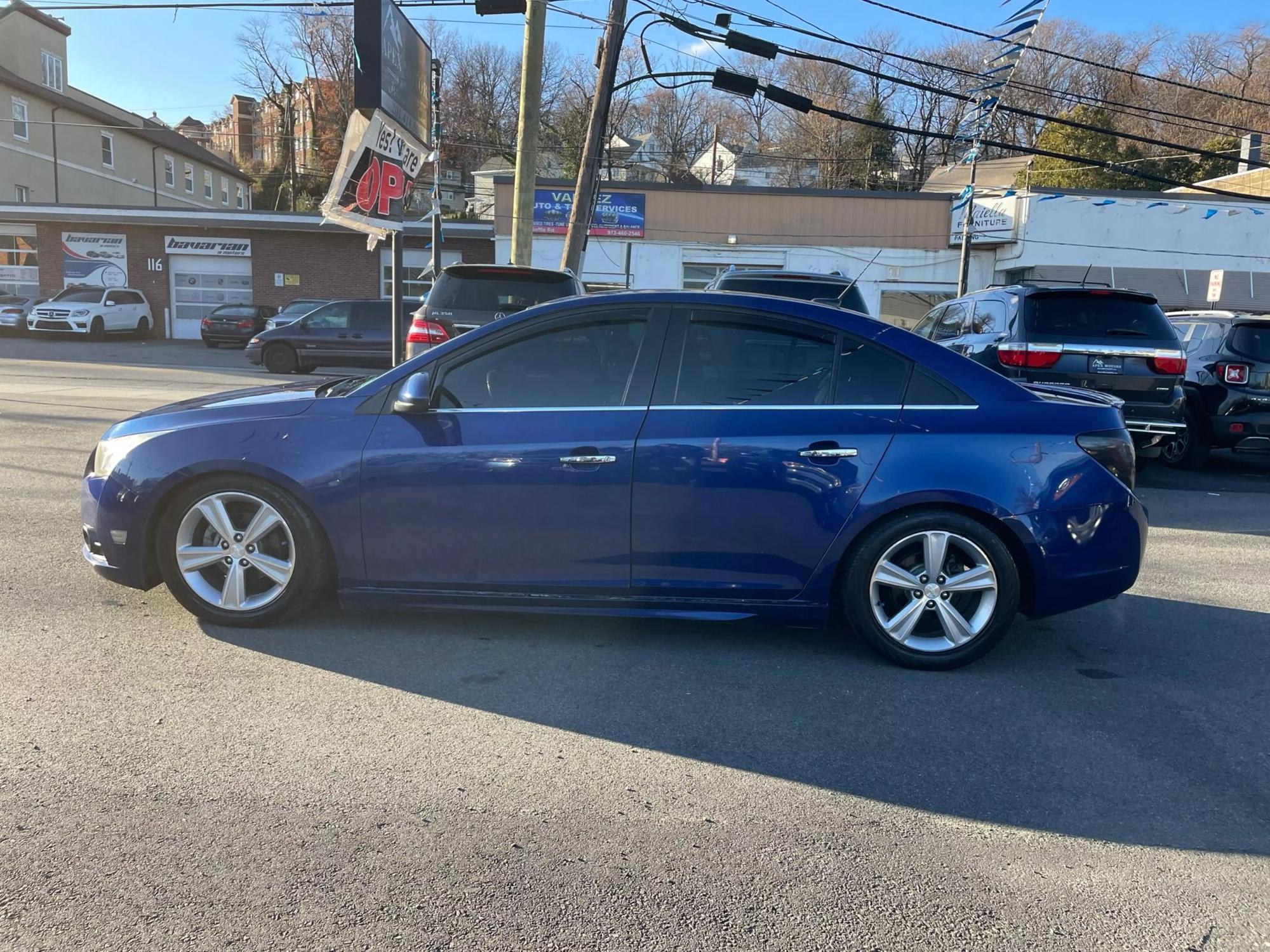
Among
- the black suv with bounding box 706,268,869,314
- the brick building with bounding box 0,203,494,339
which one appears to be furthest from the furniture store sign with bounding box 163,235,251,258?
the black suv with bounding box 706,268,869,314

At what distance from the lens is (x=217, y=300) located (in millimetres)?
34062

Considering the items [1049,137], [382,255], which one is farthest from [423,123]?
[1049,137]

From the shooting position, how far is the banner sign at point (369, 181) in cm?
938

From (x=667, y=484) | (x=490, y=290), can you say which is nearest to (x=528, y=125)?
(x=490, y=290)

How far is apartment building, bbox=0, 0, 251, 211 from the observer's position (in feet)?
132

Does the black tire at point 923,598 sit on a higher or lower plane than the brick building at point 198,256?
lower

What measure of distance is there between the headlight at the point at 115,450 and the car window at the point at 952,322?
8.34 metres

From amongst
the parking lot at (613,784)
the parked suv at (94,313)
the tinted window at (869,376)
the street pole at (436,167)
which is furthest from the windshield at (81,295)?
the tinted window at (869,376)

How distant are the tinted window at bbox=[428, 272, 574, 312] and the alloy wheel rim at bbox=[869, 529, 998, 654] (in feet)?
19.3

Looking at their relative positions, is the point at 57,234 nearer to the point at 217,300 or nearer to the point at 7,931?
the point at 217,300

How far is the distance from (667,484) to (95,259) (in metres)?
36.2

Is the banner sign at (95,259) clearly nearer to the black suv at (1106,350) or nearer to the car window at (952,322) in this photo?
the car window at (952,322)

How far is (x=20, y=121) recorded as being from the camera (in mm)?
39781

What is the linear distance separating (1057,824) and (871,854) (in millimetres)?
697
